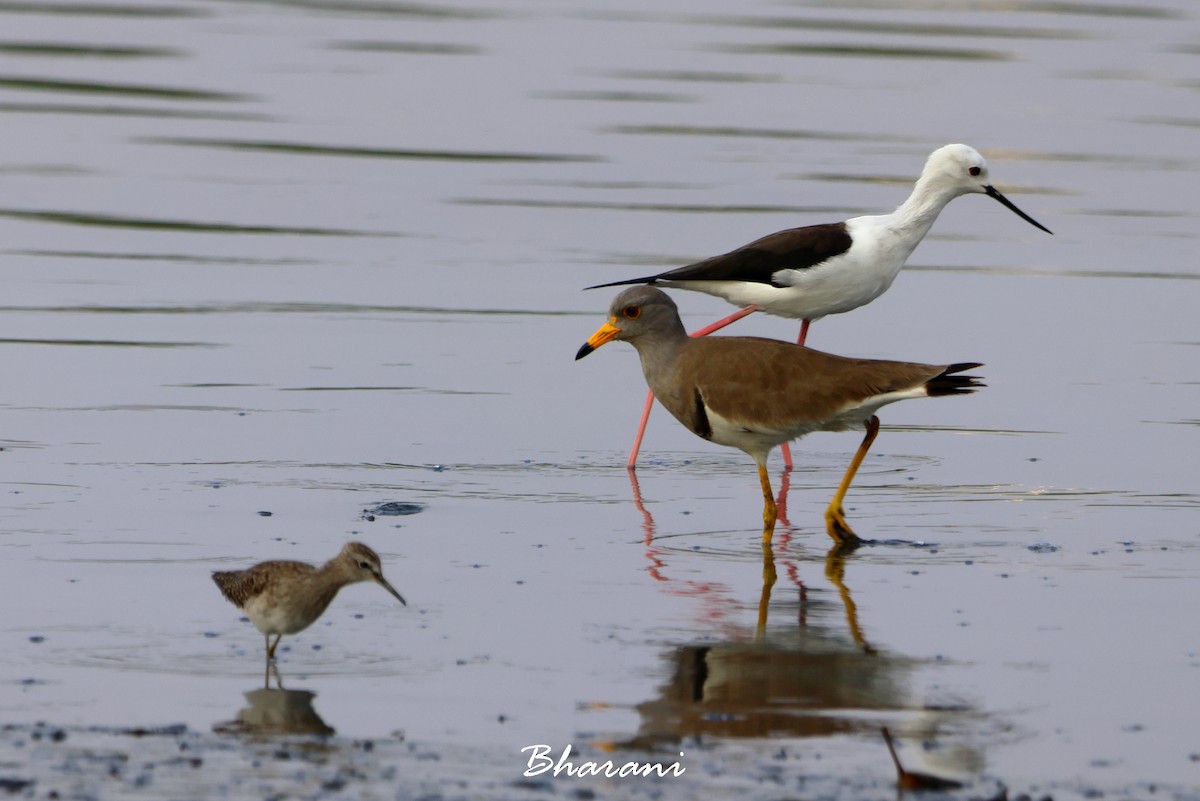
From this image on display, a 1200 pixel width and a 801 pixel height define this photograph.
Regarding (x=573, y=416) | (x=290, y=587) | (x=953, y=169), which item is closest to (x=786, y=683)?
(x=290, y=587)

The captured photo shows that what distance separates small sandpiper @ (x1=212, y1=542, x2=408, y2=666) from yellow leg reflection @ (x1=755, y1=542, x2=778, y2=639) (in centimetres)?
143

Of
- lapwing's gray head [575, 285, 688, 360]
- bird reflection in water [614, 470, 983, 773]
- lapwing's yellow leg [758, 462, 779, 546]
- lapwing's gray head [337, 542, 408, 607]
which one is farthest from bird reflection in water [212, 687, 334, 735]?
lapwing's gray head [575, 285, 688, 360]

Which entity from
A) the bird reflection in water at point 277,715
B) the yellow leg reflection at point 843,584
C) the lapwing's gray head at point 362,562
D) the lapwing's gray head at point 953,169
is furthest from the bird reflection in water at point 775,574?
the lapwing's gray head at point 953,169

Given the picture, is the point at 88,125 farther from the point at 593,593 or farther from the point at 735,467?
the point at 593,593

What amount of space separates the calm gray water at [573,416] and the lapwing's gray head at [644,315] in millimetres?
887

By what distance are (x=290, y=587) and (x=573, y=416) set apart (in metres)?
5.29

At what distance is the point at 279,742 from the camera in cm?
632

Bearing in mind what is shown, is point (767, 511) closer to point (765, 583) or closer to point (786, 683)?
point (765, 583)

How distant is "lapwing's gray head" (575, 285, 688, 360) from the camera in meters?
10.3

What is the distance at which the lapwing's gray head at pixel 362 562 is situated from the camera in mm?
A: 7508

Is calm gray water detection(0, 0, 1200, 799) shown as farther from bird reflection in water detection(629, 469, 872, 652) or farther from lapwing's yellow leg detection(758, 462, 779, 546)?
lapwing's yellow leg detection(758, 462, 779, 546)

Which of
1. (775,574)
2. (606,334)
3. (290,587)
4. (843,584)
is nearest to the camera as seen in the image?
(290,587)

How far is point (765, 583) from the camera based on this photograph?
8.80 meters

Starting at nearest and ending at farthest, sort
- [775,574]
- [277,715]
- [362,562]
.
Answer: [277,715] < [362,562] < [775,574]
